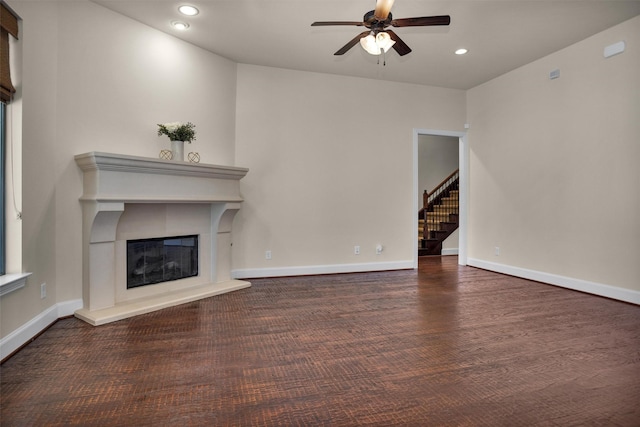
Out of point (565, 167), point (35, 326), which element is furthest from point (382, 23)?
point (35, 326)

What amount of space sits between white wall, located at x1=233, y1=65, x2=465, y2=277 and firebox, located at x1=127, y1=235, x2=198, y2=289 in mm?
749

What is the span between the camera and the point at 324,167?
5480mm

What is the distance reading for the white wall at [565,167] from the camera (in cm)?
401

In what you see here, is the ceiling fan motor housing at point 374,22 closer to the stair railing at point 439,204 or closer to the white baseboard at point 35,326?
the white baseboard at point 35,326

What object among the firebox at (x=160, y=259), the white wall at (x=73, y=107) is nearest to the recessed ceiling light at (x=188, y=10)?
the white wall at (x=73, y=107)

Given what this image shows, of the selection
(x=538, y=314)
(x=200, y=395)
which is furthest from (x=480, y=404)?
(x=538, y=314)

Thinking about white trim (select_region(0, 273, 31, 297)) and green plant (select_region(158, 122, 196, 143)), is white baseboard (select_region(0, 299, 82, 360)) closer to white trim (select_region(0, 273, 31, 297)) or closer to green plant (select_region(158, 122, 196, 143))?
white trim (select_region(0, 273, 31, 297))

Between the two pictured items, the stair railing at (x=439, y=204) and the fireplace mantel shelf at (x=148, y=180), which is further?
the stair railing at (x=439, y=204)

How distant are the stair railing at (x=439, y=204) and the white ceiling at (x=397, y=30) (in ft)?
11.7

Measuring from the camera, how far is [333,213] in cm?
552

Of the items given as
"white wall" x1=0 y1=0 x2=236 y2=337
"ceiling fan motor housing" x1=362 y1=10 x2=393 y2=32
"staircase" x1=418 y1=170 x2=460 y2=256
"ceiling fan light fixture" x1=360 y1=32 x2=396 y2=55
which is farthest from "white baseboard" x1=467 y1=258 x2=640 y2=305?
"white wall" x1=0 y1=0 x2=236 y2=337

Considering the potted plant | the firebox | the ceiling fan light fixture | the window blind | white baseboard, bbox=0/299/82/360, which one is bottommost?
white baseboard, bbox=0/299/82/360

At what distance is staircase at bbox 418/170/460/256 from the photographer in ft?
26.1

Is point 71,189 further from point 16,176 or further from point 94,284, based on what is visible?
point 94,284
